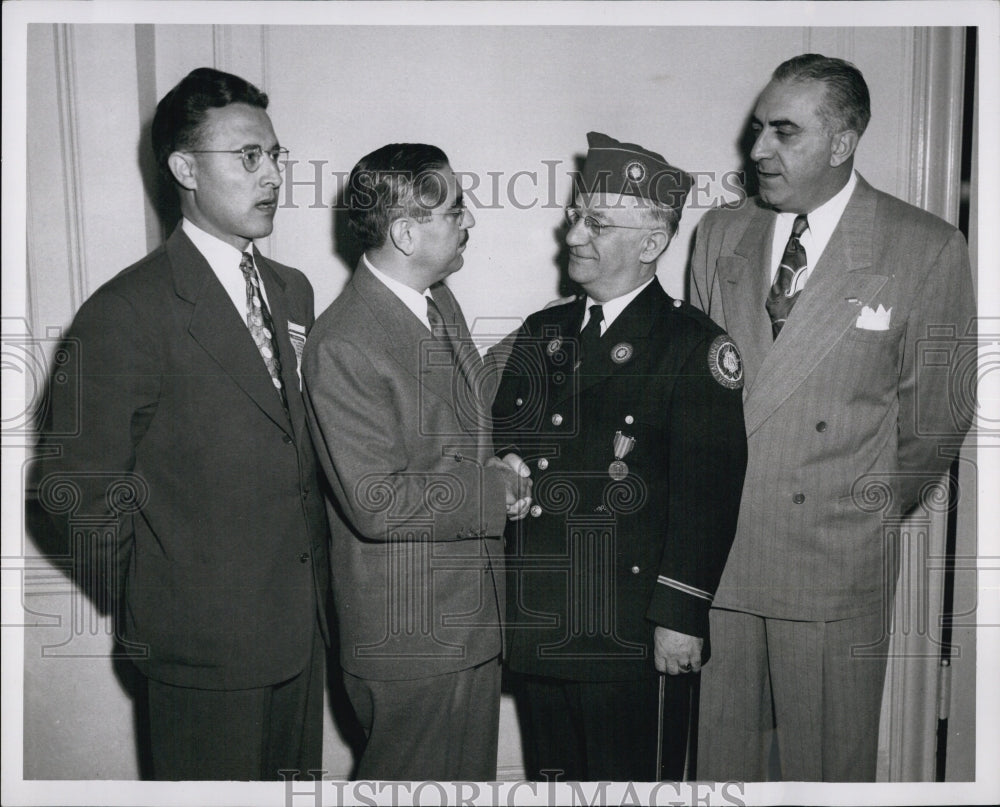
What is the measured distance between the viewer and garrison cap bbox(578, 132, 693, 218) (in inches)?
78.9

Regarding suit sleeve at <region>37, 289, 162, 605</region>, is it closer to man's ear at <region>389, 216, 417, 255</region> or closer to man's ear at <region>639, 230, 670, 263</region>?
man's ear at <region>389, 216, 417, 255</region>

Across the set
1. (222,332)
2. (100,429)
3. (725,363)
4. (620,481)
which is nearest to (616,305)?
(725,363)

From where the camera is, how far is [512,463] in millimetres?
1992

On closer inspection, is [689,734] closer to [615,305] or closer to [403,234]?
[615,305]

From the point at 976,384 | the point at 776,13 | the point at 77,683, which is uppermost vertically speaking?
the point at 776,13

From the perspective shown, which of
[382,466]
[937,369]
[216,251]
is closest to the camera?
[382,466]

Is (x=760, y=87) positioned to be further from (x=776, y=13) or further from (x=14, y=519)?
(x=14, y=519)

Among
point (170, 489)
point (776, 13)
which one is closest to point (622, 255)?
point (776, 13)

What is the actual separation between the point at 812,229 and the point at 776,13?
19.9 inches

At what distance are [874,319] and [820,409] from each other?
9.1 inches

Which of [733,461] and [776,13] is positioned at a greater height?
[776,13]

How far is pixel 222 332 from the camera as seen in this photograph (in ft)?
6.24

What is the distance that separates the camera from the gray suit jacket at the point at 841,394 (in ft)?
6.57

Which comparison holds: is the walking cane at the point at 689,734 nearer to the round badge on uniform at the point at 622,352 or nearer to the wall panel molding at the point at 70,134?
the round badge on uniform at the point at 622,352
